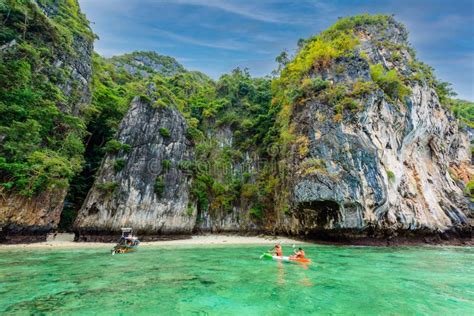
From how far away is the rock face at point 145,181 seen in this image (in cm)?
2027

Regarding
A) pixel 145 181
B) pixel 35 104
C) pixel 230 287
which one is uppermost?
pixel 35 104

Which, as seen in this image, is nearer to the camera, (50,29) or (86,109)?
(50,29)

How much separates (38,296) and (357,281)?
360 inches

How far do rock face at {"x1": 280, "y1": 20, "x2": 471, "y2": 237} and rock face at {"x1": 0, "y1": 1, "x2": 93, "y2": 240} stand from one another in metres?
18.0

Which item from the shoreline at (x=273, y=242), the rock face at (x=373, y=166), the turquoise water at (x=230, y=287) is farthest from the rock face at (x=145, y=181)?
the rock face at (x=373, y=166)

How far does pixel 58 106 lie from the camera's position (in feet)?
61.9

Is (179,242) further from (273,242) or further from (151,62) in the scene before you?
(151,62)

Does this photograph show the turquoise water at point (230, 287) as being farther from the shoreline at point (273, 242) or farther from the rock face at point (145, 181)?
the rock face at point (145, 181)

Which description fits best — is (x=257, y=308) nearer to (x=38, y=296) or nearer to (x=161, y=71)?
(x=38, y=296)

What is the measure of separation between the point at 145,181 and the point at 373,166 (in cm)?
1894

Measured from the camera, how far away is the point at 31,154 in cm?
1541

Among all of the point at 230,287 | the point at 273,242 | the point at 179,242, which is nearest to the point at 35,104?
the point at 179,242

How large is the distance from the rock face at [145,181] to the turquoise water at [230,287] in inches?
360

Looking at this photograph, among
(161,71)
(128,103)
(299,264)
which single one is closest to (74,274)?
(299,264)
